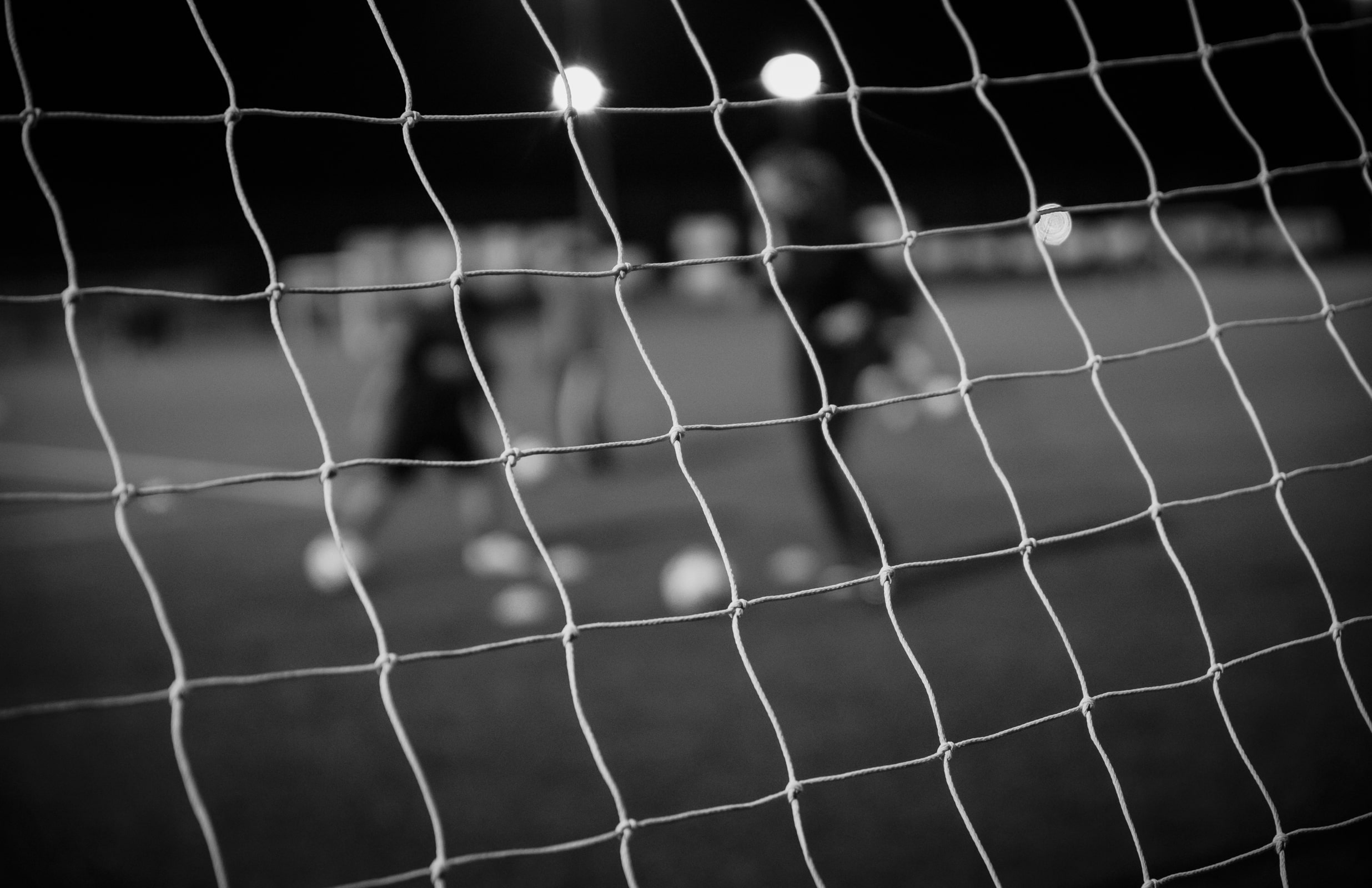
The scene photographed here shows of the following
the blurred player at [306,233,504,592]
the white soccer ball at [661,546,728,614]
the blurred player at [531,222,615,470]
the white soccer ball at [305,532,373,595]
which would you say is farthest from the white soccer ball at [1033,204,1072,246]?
the blurred player at [531,222,615,470]

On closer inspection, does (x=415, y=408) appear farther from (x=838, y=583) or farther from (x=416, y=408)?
(x=838, y=583)

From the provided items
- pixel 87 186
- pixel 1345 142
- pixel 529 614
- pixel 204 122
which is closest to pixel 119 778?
pixel 529 614

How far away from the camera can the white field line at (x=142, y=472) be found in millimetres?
6113

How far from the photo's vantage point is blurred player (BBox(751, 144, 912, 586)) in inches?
131

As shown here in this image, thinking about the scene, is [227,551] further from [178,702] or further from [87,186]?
[87,186]

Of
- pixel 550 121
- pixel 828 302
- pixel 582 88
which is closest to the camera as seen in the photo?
pixel 582 88

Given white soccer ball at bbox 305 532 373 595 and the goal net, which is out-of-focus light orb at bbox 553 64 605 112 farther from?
white soccer ball at bbox 305 532 373 595

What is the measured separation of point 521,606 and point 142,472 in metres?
4.76

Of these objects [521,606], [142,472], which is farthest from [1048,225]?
[142,472]

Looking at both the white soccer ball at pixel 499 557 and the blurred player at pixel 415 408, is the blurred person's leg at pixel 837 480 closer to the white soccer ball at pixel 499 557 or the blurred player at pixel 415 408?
the white soccer ball at pixel 499 557

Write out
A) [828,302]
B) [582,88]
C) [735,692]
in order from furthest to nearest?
[828,302]
[735,692]
[582,88]

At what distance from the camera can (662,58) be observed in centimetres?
1372

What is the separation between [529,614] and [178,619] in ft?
4.27

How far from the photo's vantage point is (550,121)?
4.55 metres
